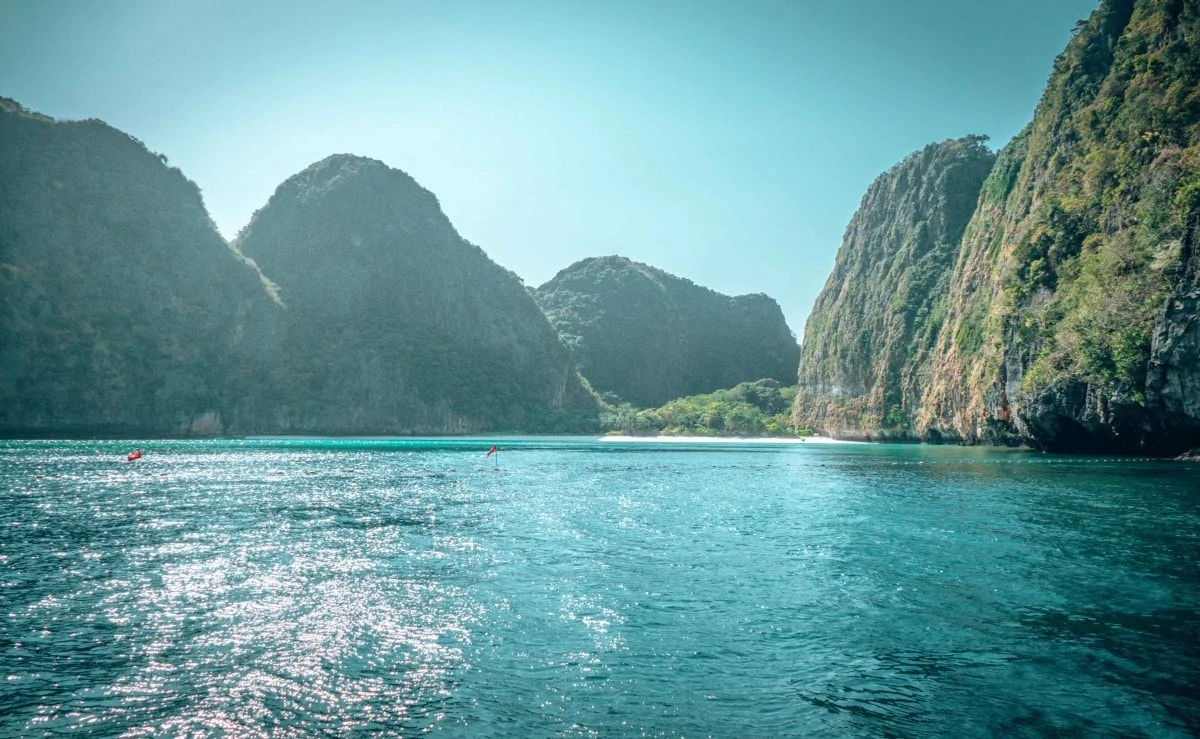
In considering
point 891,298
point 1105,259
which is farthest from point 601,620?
point 891,298

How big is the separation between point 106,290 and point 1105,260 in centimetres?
16584

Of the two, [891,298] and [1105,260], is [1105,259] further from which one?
[891,298]

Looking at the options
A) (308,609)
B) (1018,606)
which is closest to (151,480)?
(308,609)

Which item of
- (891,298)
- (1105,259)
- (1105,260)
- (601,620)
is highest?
(891,298)

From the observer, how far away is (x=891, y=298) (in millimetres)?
158250

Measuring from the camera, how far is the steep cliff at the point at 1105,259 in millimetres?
52594

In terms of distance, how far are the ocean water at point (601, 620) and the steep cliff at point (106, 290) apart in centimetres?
11168

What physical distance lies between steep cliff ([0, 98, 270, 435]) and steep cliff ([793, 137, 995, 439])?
149 m

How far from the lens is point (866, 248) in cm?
18562

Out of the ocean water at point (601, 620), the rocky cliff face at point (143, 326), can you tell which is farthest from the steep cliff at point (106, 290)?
the ocean water at point (601, 620)

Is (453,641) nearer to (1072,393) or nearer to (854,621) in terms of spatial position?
(854,621)

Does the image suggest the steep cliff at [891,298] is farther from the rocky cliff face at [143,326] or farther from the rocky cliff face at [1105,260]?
the rocky cliff face at [143,326]

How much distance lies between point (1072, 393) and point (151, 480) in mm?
78132

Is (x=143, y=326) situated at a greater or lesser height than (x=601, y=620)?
greater
